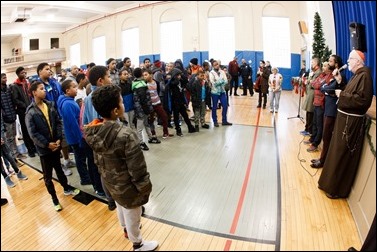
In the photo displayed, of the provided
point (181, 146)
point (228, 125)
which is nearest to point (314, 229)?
point (181, 146)

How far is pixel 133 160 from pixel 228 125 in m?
4.24

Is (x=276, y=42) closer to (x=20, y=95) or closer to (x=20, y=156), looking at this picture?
(x=20, y=95)

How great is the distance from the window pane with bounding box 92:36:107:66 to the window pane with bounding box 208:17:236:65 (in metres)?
2.58

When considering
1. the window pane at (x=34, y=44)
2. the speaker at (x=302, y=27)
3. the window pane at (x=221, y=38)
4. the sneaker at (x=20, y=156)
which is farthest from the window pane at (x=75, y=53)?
the speaker at (x=302, y=27)

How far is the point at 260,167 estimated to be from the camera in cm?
337

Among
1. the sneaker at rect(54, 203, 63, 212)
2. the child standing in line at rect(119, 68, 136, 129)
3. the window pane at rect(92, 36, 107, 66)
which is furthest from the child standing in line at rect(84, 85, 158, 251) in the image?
the child standing in line at rect(119, 68, 136, 129)

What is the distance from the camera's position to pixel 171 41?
6.00m

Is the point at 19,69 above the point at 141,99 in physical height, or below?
above

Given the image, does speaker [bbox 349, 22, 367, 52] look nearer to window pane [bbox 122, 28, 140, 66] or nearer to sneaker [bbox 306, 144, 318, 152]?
sneaker [bbox 306, 144, 318, 152]

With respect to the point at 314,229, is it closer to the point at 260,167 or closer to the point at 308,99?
the point at 260,167

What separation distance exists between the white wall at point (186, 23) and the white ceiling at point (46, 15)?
0.11m

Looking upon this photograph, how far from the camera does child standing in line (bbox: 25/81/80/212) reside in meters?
2.33

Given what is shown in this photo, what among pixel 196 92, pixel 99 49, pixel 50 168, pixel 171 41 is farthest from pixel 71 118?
pixel 171 41

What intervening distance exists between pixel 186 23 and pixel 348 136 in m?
4.55
